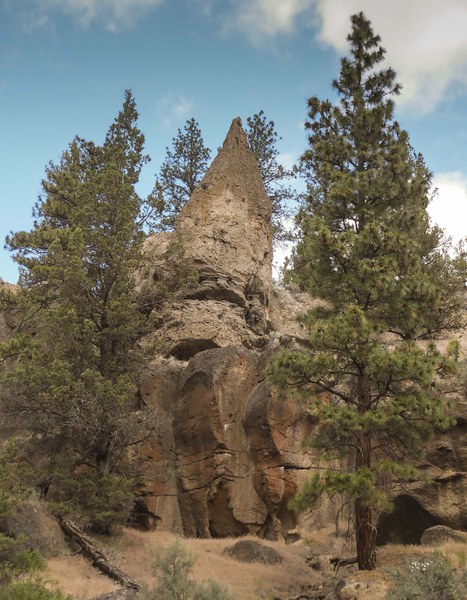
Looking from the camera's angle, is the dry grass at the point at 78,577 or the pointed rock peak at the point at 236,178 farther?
the pointed rock peak at the point at 236,178

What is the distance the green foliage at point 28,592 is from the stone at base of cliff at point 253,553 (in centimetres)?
716

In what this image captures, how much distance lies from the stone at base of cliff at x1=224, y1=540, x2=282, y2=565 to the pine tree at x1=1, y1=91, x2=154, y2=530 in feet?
13.5

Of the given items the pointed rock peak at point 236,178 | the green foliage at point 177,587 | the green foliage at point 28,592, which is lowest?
the green foliage at point 28,592

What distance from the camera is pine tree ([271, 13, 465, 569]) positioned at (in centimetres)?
1352

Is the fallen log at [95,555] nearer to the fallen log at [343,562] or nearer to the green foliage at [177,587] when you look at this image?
the green foliage at [177,587]

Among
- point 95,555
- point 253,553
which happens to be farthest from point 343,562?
point 95,555

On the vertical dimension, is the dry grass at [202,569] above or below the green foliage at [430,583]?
below

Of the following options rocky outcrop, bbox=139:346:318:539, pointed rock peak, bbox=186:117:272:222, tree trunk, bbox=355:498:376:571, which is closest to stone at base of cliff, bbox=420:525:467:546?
tree trunk, bbox=355:498:376:571

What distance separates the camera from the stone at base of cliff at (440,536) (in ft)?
49.9

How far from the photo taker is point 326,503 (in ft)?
69.9

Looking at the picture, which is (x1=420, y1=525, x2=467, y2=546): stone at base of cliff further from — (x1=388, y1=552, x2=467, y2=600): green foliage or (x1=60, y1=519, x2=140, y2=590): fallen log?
(x1=60, y1=519, x2=140, y2=590): fallen log

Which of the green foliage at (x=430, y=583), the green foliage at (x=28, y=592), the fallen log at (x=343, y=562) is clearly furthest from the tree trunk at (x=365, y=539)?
the green foliage at (x=28, y=592)

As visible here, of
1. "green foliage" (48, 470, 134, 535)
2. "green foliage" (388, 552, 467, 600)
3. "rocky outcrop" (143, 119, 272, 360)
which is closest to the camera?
"green foliage" (388, 552, 467, 600)

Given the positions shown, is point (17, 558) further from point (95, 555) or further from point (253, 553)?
point (253, 553)
